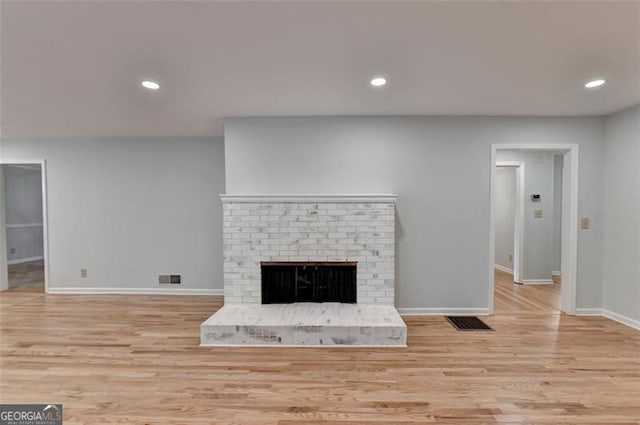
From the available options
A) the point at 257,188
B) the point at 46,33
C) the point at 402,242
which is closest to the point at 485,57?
the point at 402,242

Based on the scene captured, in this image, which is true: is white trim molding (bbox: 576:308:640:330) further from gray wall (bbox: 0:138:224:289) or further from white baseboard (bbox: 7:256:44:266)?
white baseboard (bbox: 7:256:44:266)

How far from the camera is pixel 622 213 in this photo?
3367 mm

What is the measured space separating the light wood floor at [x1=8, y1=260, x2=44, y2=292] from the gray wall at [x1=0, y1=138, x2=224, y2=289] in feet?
2.66

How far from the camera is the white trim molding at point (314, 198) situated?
3.42 meters

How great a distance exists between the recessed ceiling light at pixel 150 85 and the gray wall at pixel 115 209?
1915 mm

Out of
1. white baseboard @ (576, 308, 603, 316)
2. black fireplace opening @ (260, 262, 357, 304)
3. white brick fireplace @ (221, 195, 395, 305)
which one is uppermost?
white brick fireplace @ (221, 195, 395, 305)

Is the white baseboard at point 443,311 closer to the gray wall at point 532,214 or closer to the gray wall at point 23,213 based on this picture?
the gray wall at point 532,214

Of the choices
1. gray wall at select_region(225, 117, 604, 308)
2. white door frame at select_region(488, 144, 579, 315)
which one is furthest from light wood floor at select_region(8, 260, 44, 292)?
white door frame at select_region(488, 144, 579, 315)

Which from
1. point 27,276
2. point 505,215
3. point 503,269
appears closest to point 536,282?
point 503,269

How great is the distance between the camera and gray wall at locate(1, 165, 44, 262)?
6902 mm

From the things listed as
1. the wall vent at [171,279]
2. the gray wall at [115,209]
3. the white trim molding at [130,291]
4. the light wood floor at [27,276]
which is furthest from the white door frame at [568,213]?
the light wood floor at [27,276]

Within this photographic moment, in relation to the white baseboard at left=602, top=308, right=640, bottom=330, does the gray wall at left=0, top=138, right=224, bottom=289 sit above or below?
above

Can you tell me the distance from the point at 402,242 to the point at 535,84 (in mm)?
2017

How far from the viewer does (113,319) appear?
348 centimetres
